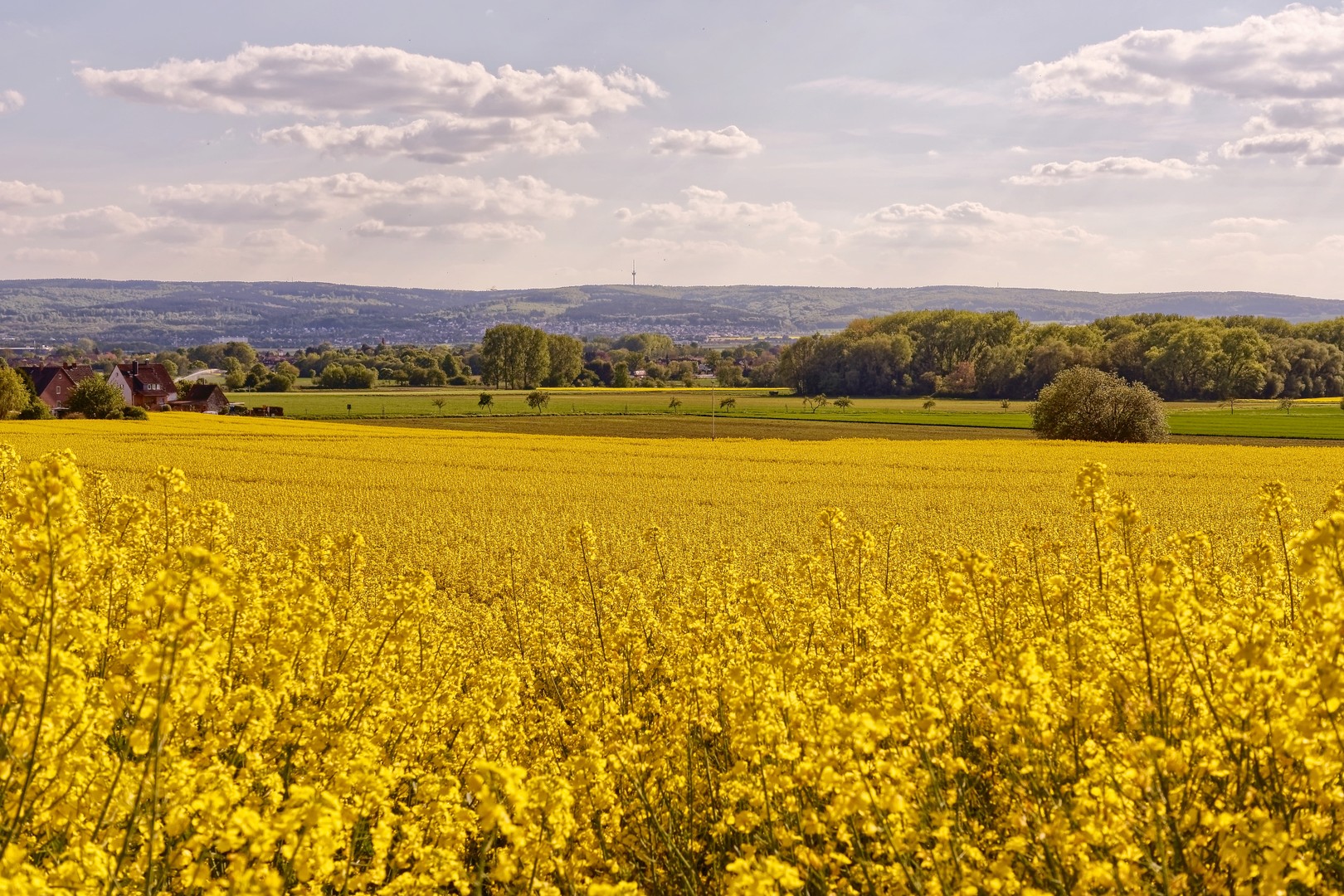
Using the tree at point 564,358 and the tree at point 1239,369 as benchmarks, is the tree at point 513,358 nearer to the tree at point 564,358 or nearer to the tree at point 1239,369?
the tree at point 564,358

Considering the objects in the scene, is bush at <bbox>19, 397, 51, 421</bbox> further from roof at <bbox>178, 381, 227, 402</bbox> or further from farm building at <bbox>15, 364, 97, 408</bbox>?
roof at <bbox>178, 381, 227, 402</bbox>

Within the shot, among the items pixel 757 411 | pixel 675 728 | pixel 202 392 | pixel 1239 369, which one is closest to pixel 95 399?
pixel 202 392

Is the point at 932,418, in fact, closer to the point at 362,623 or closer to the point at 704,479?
the point at 704,479

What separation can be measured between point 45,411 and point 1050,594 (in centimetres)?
8174

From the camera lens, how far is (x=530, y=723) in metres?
8.66

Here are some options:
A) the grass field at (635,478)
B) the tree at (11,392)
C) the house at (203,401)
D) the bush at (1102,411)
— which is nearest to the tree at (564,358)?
the house at (203,401)

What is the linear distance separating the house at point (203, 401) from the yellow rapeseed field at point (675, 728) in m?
89.0

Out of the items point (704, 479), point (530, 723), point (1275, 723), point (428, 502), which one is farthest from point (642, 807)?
point (704, 479)

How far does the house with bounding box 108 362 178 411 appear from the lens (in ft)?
315

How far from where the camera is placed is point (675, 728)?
7309 millimetres

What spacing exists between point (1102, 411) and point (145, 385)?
85202 millimetres

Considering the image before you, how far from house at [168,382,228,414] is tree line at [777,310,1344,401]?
6633 centimetres

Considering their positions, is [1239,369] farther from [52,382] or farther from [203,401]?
[52,382]

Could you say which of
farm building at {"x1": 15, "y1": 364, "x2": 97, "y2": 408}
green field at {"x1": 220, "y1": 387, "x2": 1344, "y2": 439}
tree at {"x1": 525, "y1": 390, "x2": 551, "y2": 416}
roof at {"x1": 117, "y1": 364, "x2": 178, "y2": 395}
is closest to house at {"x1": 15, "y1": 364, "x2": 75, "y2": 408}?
farm building at {"x1": 15, "y1": 364, "x2": 97, "y2": 408}
